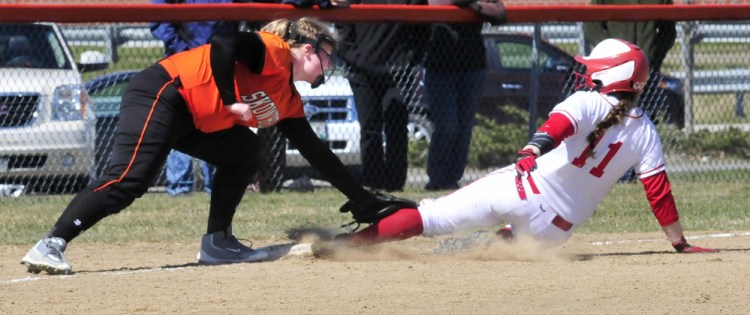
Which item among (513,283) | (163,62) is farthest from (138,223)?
(513,283)

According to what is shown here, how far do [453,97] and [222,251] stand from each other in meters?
4.05

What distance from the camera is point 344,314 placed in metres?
5.15

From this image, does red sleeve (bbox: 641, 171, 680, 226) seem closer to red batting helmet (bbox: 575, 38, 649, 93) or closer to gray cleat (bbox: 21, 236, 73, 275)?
red batting helmet (bbox: 575, 38, 649, 93)

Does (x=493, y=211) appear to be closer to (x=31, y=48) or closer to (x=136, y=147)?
(x=136, y=147)

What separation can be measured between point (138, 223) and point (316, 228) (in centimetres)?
233

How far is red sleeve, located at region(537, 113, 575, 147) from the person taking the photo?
20.5ft

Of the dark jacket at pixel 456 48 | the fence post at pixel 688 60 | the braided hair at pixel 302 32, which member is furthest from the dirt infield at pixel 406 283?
the fence post at pixel 688 60

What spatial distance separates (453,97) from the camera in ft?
34.6

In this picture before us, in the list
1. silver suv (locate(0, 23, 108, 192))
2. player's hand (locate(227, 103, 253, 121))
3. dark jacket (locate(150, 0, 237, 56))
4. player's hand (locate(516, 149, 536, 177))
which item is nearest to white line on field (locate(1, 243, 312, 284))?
player's hand (locate(227, 103, 253, 121))

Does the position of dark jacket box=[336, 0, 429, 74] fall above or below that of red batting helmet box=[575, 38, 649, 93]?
below

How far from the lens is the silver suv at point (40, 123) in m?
10.3

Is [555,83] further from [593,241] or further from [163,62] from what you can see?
[163,62]

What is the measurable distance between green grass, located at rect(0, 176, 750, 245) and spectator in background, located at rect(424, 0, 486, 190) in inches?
13.9

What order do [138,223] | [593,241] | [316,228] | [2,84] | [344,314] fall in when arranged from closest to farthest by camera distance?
[344,314] → [316,228] → [593,241] → [138,223] → [2,84]
